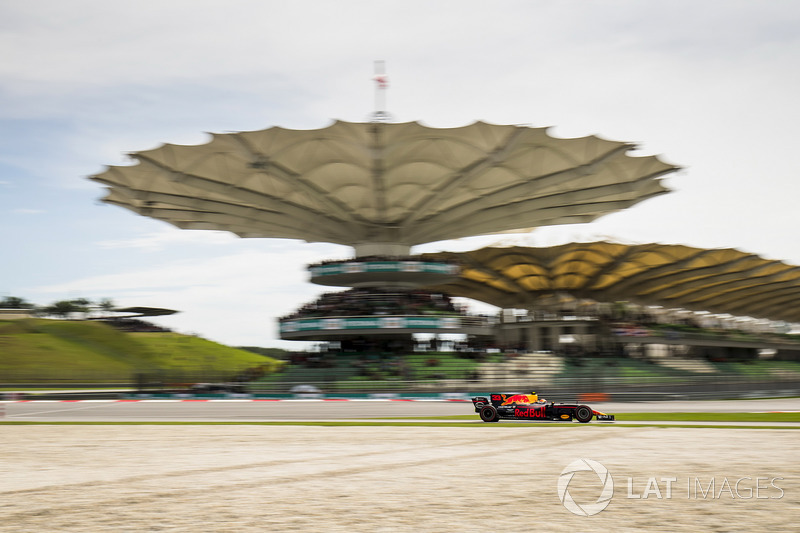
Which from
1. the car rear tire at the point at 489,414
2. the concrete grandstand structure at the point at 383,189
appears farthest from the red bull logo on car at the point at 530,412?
the concrete grandstand structure at the point at 383,189

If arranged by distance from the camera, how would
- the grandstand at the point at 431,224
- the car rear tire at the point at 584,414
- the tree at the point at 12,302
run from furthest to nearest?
1. the tree at the point at 12,302
2. the grandstand at the point at 431,224
3. the car rear tire at the point at 584,414

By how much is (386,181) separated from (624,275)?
32.8m

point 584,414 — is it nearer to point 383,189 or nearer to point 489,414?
point 489,414

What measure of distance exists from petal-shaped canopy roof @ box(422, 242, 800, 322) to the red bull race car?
4396cm

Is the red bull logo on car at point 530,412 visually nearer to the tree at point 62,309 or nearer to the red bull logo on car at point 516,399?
the red bull logo on car at point 516,399

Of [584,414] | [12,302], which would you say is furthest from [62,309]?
[584,414]

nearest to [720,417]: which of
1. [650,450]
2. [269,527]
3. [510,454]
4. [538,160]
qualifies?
[650,450]

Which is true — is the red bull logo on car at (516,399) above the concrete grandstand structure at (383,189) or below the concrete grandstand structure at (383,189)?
below

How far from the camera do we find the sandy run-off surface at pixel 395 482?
751 centimetres

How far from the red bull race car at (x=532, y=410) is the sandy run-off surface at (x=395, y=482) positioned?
3450mm

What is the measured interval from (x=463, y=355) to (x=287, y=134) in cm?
2140

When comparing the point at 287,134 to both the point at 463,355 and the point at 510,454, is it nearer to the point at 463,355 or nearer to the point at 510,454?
the point at 463,355

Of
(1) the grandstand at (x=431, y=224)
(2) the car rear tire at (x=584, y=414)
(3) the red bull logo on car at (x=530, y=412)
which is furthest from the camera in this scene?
(1) the grandstand at (x=431, y=224)

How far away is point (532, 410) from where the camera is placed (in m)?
21.2
